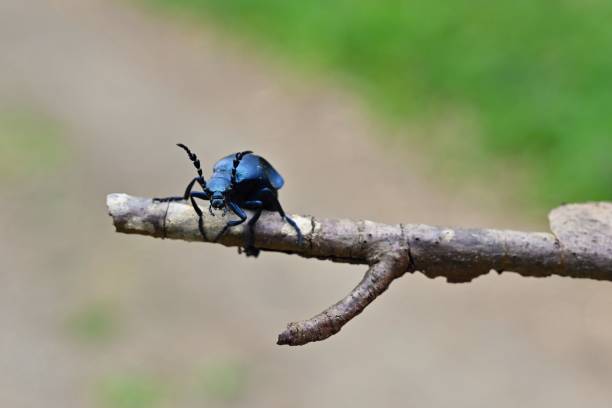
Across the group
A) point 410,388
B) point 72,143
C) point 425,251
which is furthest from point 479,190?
point 425,251

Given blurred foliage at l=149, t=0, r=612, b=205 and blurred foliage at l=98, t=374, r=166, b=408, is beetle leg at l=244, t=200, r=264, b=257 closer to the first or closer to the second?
blurred foliage at l=98, t=374, r=166, b=408

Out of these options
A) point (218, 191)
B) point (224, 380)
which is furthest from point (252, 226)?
point (224, 380)

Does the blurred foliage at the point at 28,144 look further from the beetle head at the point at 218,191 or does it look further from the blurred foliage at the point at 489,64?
the beetle head at the point at 218,191

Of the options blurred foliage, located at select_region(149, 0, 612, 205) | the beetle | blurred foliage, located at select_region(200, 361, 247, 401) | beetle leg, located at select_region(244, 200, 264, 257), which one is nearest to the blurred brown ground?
blurred foliage, located at select_region(200, 361, 247, 401)

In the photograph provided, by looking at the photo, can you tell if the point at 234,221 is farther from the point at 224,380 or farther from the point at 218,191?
the point at 224,380

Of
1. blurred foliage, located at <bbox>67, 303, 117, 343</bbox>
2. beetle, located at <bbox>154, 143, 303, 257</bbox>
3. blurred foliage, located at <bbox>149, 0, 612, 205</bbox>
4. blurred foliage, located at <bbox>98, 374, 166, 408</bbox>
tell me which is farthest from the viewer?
blurred foliage, located at <bbox>149, 0, 612, 205</bbox>
